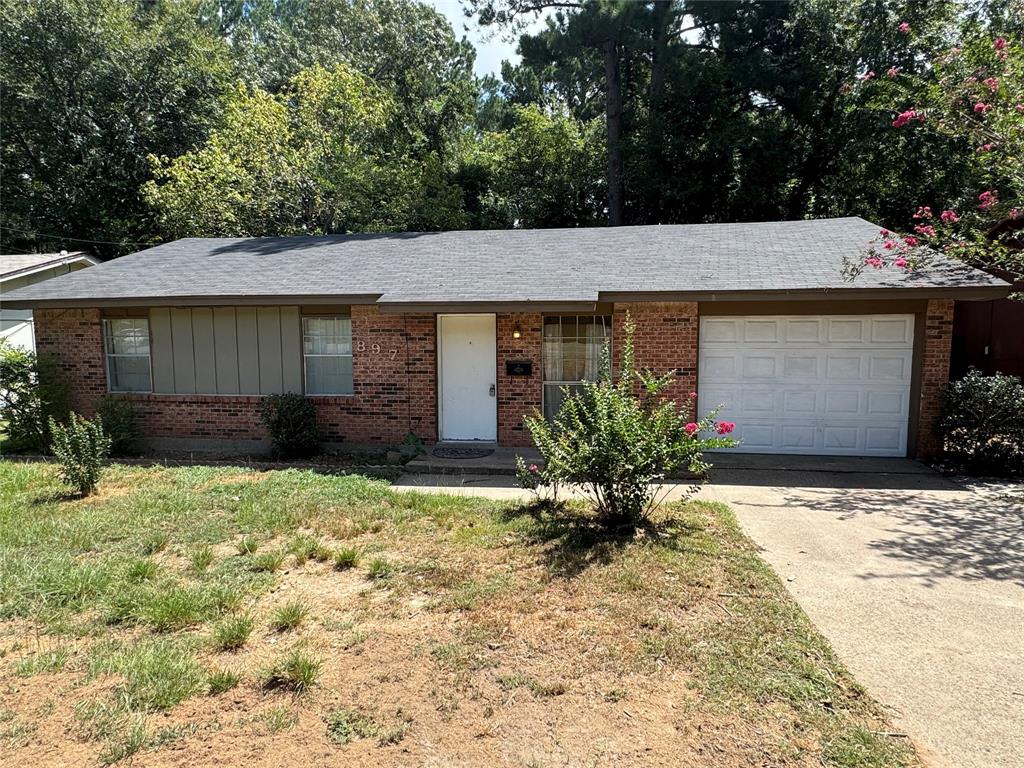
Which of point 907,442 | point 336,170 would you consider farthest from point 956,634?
point 336,170

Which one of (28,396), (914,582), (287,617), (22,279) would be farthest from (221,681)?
(22,279)

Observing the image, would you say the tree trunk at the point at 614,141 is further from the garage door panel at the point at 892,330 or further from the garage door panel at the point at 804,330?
the garage door panel at the point at 892,330

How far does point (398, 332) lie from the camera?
974cm

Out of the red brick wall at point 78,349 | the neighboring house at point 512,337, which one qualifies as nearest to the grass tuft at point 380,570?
the neighboring house at point 512,337

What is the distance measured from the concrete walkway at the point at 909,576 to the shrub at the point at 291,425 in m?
2.31

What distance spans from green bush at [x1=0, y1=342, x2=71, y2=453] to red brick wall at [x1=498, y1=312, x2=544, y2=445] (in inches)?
292

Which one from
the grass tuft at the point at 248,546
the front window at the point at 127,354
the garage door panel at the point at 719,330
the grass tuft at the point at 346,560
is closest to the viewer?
the grass tuft at the point at 346,560

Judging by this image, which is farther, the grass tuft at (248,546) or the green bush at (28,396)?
the green bush at (28,396)

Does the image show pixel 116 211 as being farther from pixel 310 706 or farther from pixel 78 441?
pixel 310 706

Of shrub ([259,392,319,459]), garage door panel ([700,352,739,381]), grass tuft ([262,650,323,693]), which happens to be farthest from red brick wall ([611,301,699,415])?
grass tuft ([262,650,323,693])

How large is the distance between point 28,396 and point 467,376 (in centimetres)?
711

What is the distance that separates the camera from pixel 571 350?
9.57m

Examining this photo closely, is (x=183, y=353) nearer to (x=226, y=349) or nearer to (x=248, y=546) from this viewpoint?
(x=226, y=349)

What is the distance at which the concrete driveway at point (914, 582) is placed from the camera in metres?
3.19
